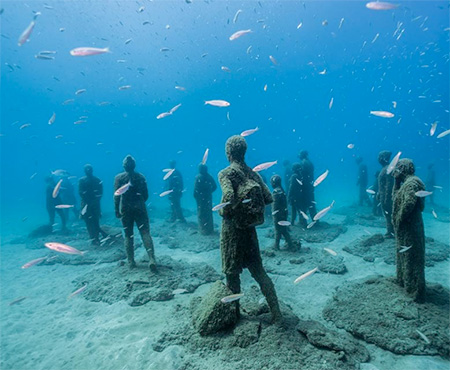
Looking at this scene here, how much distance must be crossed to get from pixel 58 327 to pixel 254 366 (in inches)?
196

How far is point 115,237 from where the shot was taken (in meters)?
11.4

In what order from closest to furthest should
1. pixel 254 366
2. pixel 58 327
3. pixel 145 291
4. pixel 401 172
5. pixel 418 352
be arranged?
pixel 254 366
pixel 418 352
pixel 401 172
pixel 58 327
pixel 145 291

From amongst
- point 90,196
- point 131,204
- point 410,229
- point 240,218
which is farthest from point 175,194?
point 410,229

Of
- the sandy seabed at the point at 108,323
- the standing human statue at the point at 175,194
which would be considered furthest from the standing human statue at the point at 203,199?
the standing human statue at the point at 175,194

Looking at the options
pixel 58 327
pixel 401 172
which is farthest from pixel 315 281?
pixel 58 327

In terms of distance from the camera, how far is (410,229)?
15.2 ft

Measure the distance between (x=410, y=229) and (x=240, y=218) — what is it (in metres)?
3.51

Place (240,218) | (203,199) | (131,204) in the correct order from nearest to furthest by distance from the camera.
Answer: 1. (240,218)
2. (131,204)
3. (203,199)

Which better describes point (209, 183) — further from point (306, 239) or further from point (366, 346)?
point (366, 346)

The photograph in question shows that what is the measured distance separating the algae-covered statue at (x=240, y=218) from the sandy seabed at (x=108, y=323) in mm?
1338

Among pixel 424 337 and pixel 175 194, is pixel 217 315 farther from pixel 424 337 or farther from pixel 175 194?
pixel 175 194

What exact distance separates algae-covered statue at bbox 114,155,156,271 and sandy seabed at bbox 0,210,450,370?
192 cm

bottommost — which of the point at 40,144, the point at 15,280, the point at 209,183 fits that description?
the point at 15,280

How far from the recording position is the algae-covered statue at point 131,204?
7.52 metres
